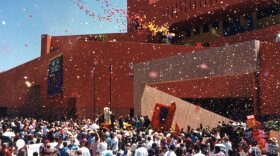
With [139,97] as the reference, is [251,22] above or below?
above

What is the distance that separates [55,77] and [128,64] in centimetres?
777

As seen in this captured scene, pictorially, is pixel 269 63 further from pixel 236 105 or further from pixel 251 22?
pixel 251 22

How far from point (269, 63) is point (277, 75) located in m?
1.02

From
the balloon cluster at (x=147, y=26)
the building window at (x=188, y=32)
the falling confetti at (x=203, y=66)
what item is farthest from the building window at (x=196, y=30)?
the falling confetti at (x=203, y=66)

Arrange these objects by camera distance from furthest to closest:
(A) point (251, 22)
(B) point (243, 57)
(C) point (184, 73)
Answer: (A) point (251, 22) < (C) point (184, 73) < (B) point (243, 57)

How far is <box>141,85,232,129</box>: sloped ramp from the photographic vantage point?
28.9m

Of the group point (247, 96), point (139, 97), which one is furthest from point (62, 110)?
point (247, 96)

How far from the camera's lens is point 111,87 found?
38.8 meters

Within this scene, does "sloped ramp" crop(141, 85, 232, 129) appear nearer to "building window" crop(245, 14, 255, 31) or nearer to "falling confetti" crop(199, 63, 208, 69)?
"falling confetti" crop(199, 63, 208, 69)

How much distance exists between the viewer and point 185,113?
29.3 m

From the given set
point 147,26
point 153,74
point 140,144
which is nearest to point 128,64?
point 153,74

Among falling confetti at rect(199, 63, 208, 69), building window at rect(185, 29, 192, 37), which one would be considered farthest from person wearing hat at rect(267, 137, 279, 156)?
building window at rect(185, 29, 192, 37)

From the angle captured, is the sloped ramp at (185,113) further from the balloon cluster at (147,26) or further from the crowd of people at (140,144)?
the balloon cluster at (147,26)

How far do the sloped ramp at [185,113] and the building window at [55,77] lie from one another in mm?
12108
